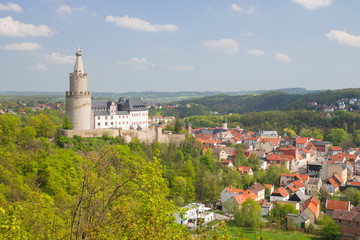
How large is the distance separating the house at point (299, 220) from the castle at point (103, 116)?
62.0ft

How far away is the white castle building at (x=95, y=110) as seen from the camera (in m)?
44.9

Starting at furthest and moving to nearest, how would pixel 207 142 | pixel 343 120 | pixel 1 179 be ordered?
pixel 343 120, pixel 207 142, pixel 1 179

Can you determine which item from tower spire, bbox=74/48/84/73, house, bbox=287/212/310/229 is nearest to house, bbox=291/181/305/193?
house, bbox=287/212/310/229

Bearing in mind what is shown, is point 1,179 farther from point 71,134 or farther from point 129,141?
point 129,141

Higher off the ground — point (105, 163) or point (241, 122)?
point (105, 163)

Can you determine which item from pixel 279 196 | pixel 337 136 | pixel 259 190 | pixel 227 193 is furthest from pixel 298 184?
pixel 337 136

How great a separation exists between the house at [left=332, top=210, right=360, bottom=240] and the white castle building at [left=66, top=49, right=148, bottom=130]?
2676 cm

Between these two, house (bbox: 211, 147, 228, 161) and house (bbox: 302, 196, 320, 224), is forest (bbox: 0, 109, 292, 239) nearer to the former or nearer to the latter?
house (bbox: 211, 147, 228, 161)

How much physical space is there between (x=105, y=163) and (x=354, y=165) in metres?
72.4

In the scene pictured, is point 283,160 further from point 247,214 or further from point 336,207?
point 247,214

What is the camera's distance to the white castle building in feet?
147

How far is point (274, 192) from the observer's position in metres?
53.1

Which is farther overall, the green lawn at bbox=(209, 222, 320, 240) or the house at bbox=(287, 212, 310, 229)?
the house at bbox=(287, 212, 310, 229)

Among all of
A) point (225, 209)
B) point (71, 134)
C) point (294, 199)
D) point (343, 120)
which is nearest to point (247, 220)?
point (225, 209)
